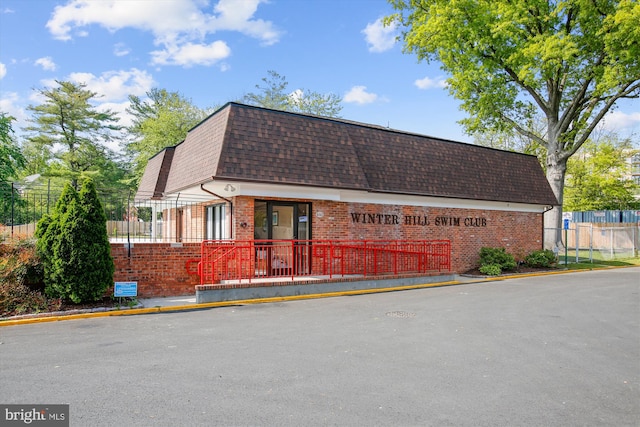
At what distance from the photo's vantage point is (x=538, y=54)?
20.1 m

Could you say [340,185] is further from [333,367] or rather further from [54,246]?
[333,367]

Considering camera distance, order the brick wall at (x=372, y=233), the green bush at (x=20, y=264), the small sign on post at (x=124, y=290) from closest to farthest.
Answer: the green bush at (x=20, y=264) < the small sign on post at (x=124, y=290) < the brick wall at (x=372, y=233)

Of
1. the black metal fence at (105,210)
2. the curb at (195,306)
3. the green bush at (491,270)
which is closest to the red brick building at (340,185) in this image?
the black metal fence at (105,210)

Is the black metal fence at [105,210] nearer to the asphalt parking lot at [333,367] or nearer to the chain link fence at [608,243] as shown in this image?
the asphalt parking lot at [333,367]

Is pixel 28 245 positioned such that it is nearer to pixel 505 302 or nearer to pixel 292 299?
pixel 292 299

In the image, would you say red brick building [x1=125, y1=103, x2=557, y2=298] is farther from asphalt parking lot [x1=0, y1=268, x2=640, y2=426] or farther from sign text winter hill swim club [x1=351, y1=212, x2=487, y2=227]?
asphalt parking lot [x1=0, y1=268, x2=640, y2=426]

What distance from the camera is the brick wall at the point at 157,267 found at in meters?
10.4

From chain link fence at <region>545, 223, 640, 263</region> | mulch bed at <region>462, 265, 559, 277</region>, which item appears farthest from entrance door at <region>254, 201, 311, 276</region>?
chain link fence at <region>545, 223, 640, 263</region>

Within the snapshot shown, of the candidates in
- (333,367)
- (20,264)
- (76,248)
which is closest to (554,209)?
(333,367)

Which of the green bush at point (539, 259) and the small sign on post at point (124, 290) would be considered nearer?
the small sign on post at point (124, 290)

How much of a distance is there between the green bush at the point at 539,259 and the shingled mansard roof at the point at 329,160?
238 cm

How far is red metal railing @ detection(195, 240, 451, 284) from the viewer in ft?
36.1

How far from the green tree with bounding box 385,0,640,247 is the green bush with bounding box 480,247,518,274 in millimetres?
5754

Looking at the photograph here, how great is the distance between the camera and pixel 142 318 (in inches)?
333
